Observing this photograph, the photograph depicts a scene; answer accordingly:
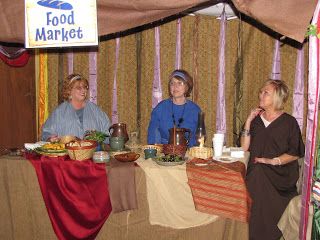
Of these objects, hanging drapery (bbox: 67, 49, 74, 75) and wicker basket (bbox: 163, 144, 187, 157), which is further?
hanging drapery (bbox: 67, 49, 74, 75)

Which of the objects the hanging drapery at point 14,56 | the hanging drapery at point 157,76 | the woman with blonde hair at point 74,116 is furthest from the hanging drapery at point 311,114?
the hanging drapery at point 14,56

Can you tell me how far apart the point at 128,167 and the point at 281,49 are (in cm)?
325

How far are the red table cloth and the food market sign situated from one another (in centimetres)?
108

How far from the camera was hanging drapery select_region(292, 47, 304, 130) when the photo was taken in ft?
17.8

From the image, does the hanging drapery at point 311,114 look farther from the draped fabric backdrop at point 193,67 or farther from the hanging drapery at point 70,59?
the hanging drapery at point 70,59

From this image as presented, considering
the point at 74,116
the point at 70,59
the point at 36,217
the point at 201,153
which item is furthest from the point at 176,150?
the point at 70,59

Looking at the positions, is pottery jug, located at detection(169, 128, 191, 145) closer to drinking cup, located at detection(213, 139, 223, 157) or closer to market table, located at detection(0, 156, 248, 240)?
drinking cup, located at detection(213, 139, 223, 157)

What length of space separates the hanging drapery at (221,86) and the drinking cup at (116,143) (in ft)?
7.70

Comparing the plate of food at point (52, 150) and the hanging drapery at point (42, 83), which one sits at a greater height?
the hanging drapery at point (42, 83)

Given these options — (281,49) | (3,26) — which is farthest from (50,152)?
(281,49)

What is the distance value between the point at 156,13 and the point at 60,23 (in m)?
0.76

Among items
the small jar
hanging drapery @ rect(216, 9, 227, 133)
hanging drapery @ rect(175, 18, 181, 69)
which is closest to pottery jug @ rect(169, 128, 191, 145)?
the small jar

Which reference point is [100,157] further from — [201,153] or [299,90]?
[299,90]

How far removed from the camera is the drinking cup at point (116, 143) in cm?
373
